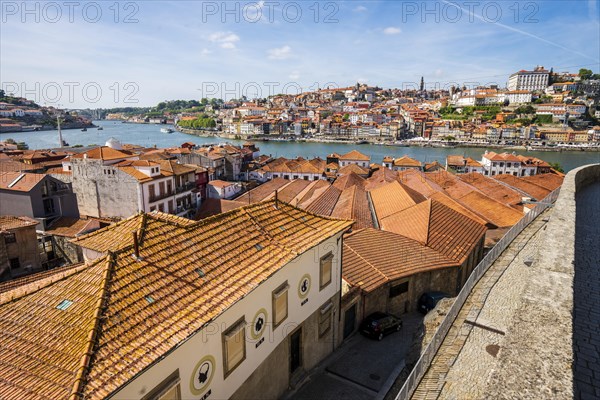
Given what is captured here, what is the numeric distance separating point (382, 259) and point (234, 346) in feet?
25.1

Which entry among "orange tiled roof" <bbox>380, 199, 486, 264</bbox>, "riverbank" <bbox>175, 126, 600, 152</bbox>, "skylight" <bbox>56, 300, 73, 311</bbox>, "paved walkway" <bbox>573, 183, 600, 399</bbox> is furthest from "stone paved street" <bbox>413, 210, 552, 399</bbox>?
"riverbank" <bbox>175, 126, 600, 152</bbox>

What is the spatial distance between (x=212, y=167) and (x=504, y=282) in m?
40.7

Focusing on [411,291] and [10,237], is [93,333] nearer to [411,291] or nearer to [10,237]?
[411,291]

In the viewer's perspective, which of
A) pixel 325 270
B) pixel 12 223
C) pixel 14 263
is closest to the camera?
pixel 325 270

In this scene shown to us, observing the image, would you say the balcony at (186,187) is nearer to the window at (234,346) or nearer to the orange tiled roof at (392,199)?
the orange tiled roof at (392,199)

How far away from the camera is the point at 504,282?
30.9ft

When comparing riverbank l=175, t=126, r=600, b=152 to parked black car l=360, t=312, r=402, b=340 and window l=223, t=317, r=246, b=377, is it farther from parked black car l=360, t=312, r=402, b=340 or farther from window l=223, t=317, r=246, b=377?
window l=223, t=317, r=246, b=377

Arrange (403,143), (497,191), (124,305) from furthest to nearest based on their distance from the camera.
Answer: (403,143)
(497,191)
(124,305)

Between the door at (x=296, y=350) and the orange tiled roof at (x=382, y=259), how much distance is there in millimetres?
2843

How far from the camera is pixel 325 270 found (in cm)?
958

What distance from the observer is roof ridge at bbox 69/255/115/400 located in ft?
12.7

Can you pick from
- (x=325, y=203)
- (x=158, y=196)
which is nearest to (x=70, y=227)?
(x=158, y=196)

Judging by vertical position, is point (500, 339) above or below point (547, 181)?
above

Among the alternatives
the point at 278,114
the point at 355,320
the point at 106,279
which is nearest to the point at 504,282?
the point at 355,320
